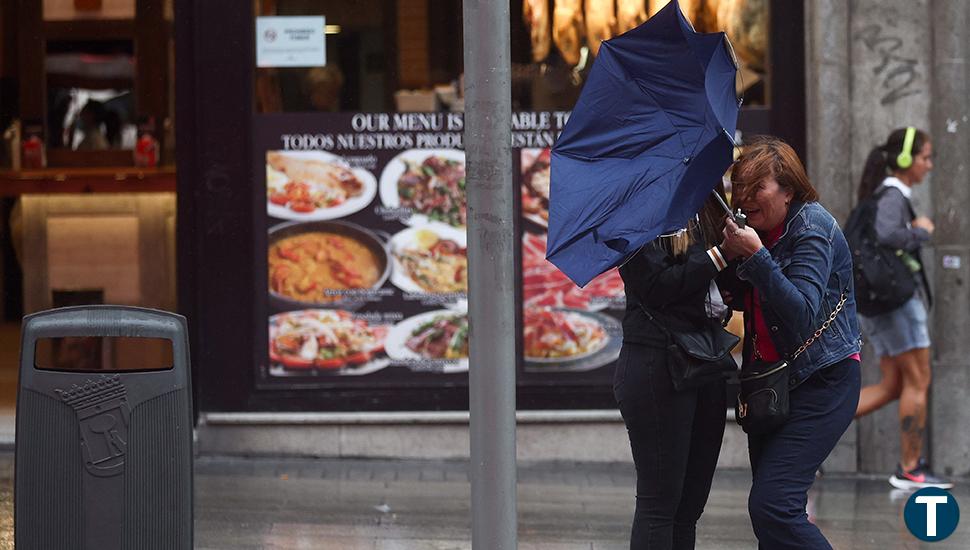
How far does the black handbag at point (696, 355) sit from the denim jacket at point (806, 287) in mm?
98

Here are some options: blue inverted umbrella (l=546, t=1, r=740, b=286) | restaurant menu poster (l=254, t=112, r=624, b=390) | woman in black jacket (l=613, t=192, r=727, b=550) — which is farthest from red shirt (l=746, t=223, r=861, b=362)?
restaurant menu poster (l=254, t=112, r=624, b=390)

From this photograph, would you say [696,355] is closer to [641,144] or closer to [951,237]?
[641,144]

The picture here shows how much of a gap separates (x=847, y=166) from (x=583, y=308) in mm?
1693

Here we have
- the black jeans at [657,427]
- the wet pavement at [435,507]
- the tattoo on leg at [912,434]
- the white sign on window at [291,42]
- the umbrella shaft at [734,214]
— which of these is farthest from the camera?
the white sign on window at [291,42]

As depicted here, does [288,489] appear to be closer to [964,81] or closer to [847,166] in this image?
[847,166]

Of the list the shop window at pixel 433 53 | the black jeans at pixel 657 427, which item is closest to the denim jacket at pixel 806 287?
the black jeans at pixel 657 427

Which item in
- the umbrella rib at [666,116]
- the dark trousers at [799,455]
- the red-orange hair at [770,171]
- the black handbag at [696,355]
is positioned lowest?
the dark trousers at [799,455]

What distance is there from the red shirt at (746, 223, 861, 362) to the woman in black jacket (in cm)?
12

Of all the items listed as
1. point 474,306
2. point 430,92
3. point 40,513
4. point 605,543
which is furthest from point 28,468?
point 430,92

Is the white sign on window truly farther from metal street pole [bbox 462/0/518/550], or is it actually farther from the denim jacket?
the denim jacket

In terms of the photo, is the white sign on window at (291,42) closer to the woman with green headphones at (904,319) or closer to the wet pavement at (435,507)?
the wet pavement at (435,507)

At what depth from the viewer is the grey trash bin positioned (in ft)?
14.6

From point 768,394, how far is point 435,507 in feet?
9.63

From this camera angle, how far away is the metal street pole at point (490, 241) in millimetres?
4461
